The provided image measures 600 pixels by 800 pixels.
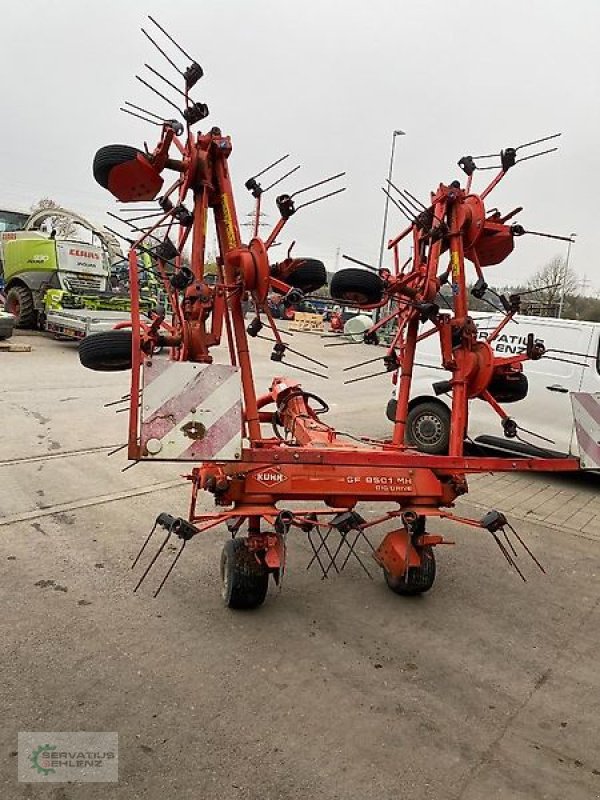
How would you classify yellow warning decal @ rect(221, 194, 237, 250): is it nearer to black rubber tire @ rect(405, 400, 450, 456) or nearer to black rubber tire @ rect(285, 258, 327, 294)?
black rubber tire @ rect(285, 258, 327, 294)

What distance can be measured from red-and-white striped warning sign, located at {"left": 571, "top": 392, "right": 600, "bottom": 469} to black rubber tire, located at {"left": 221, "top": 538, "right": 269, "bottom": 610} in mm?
2204

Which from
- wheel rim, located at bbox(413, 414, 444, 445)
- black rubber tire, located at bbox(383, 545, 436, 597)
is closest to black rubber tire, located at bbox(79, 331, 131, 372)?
black rubber tire, located at bbox(383, 545, 436, 597)

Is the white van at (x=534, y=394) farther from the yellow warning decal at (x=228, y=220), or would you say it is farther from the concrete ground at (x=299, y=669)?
the yellow warning decal at (x=228, y=220)

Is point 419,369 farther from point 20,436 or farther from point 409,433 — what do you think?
point 20,436

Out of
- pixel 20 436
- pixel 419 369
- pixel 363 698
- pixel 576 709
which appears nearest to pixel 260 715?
pixel 363 698

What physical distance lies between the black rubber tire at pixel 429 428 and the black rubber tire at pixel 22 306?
41.0 ft

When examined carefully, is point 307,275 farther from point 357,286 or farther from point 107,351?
point 107,351

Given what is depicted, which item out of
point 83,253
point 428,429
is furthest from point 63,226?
point 428,429

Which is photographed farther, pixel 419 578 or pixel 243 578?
pixel 419 578

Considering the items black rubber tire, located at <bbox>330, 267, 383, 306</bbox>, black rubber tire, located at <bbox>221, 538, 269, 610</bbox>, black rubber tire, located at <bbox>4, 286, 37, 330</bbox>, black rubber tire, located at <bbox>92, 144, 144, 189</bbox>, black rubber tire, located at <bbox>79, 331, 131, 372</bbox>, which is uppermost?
black rubber tire, located at <bbox>92, 144, 144, 189</bbox>

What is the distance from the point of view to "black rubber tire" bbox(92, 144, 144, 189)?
384 centimetres

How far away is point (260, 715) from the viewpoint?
287cm

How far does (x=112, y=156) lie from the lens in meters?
3.84

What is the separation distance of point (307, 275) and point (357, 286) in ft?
1.10
